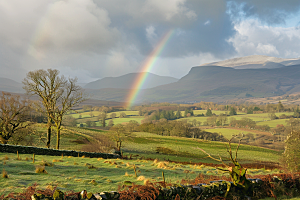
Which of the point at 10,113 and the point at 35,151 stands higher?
the point at 10,113

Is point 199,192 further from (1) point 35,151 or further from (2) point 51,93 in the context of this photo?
(2) point 51,93

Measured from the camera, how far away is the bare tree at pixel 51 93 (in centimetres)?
3562

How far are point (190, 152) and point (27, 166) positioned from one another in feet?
153

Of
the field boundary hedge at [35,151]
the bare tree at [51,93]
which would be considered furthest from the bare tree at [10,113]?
the field boundary hedge at [35,151]

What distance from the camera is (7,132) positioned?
36.3m

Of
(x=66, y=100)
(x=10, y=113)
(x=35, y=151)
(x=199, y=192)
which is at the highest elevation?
(x=66, y=100)

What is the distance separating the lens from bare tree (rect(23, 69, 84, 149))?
117ft

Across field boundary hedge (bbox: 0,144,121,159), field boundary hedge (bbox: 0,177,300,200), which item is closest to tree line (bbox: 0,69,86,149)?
field boundary hedge (bbox: 0,144,121,159)

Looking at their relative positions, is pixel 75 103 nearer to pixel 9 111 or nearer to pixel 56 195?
pixel 9 111

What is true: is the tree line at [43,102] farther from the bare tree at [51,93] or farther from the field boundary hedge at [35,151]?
the field boundary hedge at [35,151]

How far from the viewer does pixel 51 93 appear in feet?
118

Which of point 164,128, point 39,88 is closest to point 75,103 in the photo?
point 39,88

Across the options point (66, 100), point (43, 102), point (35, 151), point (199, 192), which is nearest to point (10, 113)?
point (43, 102)

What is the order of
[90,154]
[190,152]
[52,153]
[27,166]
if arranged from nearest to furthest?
[27,166] → [52,153] → [90,154] → [190,152]
